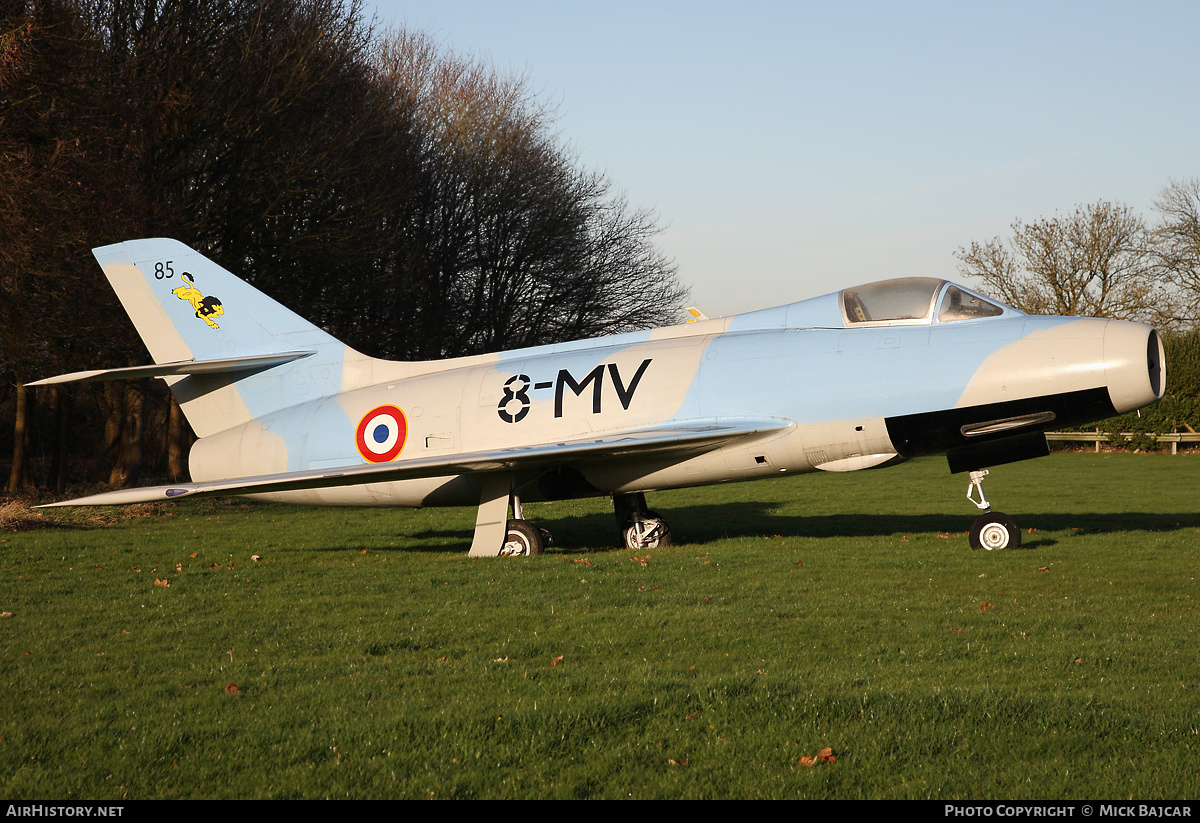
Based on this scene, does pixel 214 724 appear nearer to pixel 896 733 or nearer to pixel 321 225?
pixel 896 733

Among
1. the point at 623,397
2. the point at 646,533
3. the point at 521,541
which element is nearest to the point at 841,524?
the point at 646,533

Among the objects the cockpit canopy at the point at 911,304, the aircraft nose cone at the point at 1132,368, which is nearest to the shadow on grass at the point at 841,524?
the aircraft nose cone at the point at 1132,368

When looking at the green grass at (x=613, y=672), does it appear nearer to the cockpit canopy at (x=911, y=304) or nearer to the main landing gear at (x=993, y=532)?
the main landing gear at (x=993, y=532)

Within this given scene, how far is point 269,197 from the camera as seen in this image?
23.6m

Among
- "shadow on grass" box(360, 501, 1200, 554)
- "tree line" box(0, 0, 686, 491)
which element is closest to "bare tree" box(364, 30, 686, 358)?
"tree line" box(0, 0, 686, 491)

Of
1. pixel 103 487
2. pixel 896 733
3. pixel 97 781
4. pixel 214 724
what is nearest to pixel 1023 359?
pixel 896 733

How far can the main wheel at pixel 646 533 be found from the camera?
13.4 meters

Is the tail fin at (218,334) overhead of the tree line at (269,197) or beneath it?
beneath

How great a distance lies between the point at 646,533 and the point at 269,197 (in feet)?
50.0

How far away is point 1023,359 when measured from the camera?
1041 centimetres

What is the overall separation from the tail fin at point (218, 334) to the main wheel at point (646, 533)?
4.78m

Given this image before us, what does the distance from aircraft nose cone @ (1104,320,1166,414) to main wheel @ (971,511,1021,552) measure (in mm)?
2131

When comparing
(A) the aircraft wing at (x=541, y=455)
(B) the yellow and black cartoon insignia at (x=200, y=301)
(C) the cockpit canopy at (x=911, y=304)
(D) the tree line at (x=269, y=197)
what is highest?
(D) the tree line at (x=269, y=197)

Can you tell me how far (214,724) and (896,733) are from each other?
144 inches
